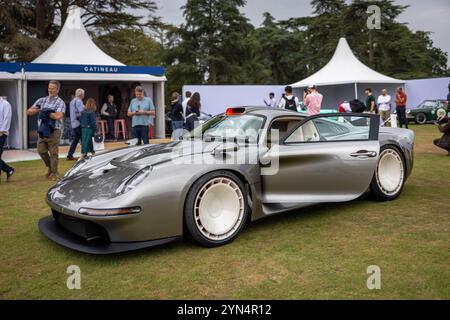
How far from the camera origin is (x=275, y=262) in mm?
3307

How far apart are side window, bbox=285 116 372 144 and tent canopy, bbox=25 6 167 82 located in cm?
1068

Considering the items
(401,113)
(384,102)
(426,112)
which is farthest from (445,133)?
(426,112)

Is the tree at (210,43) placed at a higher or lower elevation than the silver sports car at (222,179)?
higher

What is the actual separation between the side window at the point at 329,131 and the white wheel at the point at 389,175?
0.40 metres

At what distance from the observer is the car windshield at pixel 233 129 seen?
13.9ft

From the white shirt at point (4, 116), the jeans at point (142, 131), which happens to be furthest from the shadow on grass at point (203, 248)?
the jeans at point (142, 131)

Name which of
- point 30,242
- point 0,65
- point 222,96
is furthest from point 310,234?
point 222,96

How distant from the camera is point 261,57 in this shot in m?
45.9

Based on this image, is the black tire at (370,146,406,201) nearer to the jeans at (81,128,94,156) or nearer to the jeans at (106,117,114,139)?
the jeans at (81,128,94,156)

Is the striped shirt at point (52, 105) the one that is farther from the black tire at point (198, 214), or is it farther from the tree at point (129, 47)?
the tree at point (129, 47)

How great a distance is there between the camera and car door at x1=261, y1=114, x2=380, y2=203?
4.04 metres

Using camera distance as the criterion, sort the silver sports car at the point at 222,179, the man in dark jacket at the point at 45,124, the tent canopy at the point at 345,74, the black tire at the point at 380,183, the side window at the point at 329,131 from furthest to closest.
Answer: the tent canopy at the point at 345,74 → the man in dark jacket at the point at 45,124 → the black tire at the point at 380,183 → the side window at the point at 329,131 → the silver sports car at the point at 222,179

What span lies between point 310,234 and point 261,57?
143 feet

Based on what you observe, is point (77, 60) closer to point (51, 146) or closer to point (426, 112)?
point (51, 146)
